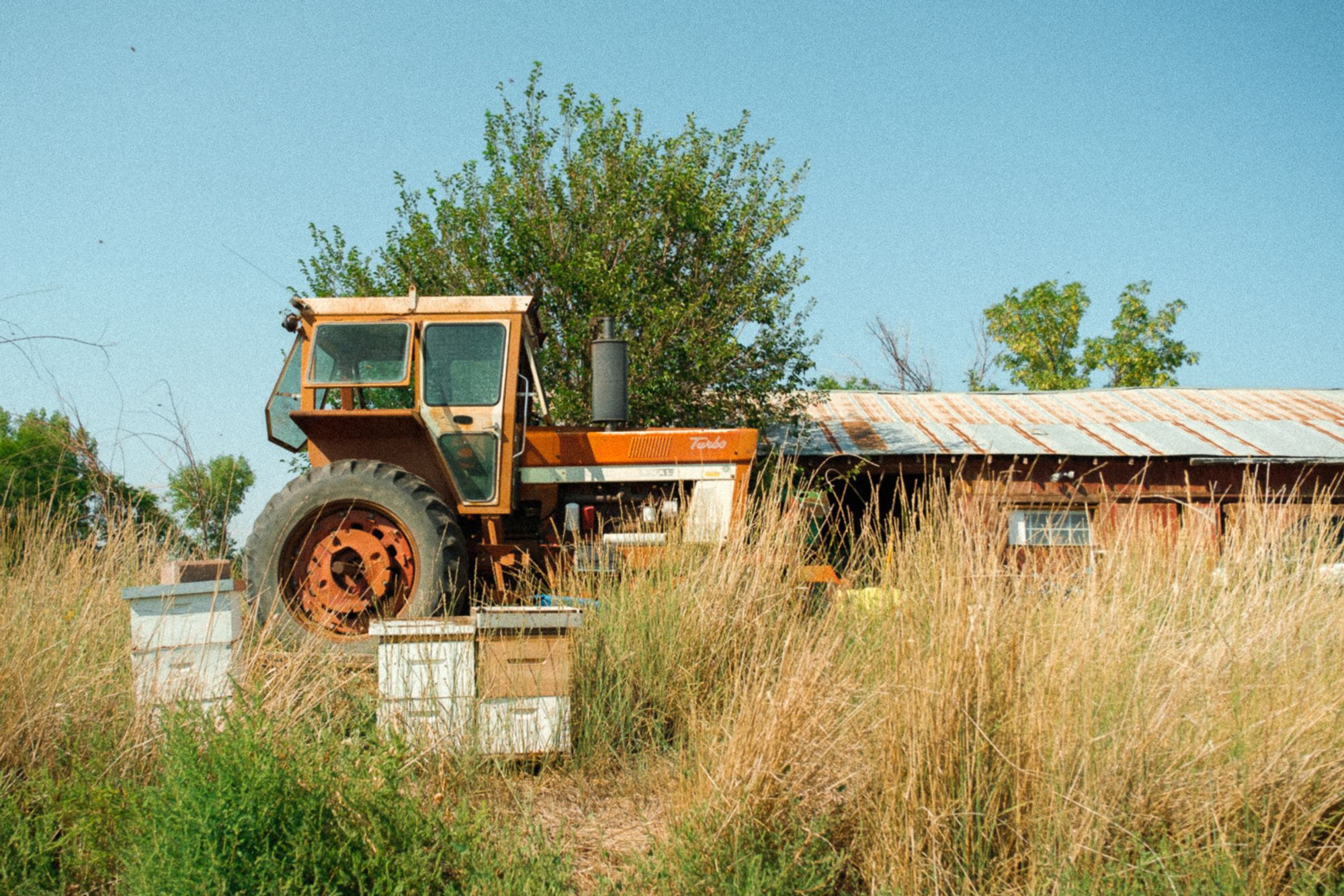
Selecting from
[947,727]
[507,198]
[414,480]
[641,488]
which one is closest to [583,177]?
[507,198]

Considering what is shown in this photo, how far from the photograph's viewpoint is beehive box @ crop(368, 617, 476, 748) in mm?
3969

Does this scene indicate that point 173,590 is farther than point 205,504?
No

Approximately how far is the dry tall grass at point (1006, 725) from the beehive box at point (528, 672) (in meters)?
0.18

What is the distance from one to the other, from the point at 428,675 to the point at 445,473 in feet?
7.28

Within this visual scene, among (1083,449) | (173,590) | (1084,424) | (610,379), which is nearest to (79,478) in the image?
(173,590)

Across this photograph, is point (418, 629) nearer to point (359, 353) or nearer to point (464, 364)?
point (464, 364)

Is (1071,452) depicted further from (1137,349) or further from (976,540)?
(1137,349)

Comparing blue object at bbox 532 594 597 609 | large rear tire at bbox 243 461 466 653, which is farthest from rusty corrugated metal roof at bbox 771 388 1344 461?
large rear tire at bbox 243 461 466 653

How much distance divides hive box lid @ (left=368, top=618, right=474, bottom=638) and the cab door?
77.9 inches

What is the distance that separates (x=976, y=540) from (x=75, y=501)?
Answer: 5.92 meters

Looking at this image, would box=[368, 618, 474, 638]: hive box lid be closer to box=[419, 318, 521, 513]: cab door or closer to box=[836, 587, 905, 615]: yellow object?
box=[836, 587, 905, 615]: yellow object

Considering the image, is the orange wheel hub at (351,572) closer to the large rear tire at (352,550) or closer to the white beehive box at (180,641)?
the large rear tire at (352,550)

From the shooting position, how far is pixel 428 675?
13.3 feet

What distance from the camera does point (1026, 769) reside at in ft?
10.2
